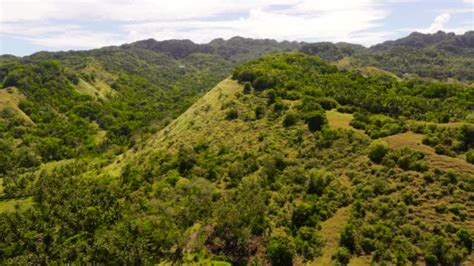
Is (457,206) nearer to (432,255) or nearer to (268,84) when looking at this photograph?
(432,255)

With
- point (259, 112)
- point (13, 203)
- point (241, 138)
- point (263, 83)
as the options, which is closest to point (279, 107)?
point (259, 112)

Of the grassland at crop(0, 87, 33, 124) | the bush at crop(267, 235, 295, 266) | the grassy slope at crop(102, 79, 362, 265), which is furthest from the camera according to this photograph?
the grassland at crop(0, 87, 33, 124)

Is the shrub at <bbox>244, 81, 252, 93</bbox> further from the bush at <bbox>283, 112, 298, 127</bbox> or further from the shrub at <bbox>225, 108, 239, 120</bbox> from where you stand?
the bush at <bbox>283, 112, 298, 127</bbox>

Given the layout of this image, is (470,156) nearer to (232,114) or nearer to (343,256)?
(343,256)

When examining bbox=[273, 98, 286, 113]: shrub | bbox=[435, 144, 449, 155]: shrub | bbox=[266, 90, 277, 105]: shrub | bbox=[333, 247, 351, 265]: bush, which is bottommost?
bbox=[333, 247, 351, 265]: bush

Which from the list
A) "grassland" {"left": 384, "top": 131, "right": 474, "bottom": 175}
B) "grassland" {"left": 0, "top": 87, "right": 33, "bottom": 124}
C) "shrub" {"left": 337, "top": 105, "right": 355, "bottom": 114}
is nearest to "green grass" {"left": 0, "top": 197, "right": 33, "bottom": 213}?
"grassland" {"left": 0, "top": 87, "right": 33, "bottom": 124}

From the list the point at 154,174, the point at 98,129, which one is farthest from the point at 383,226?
the point at 98,129
